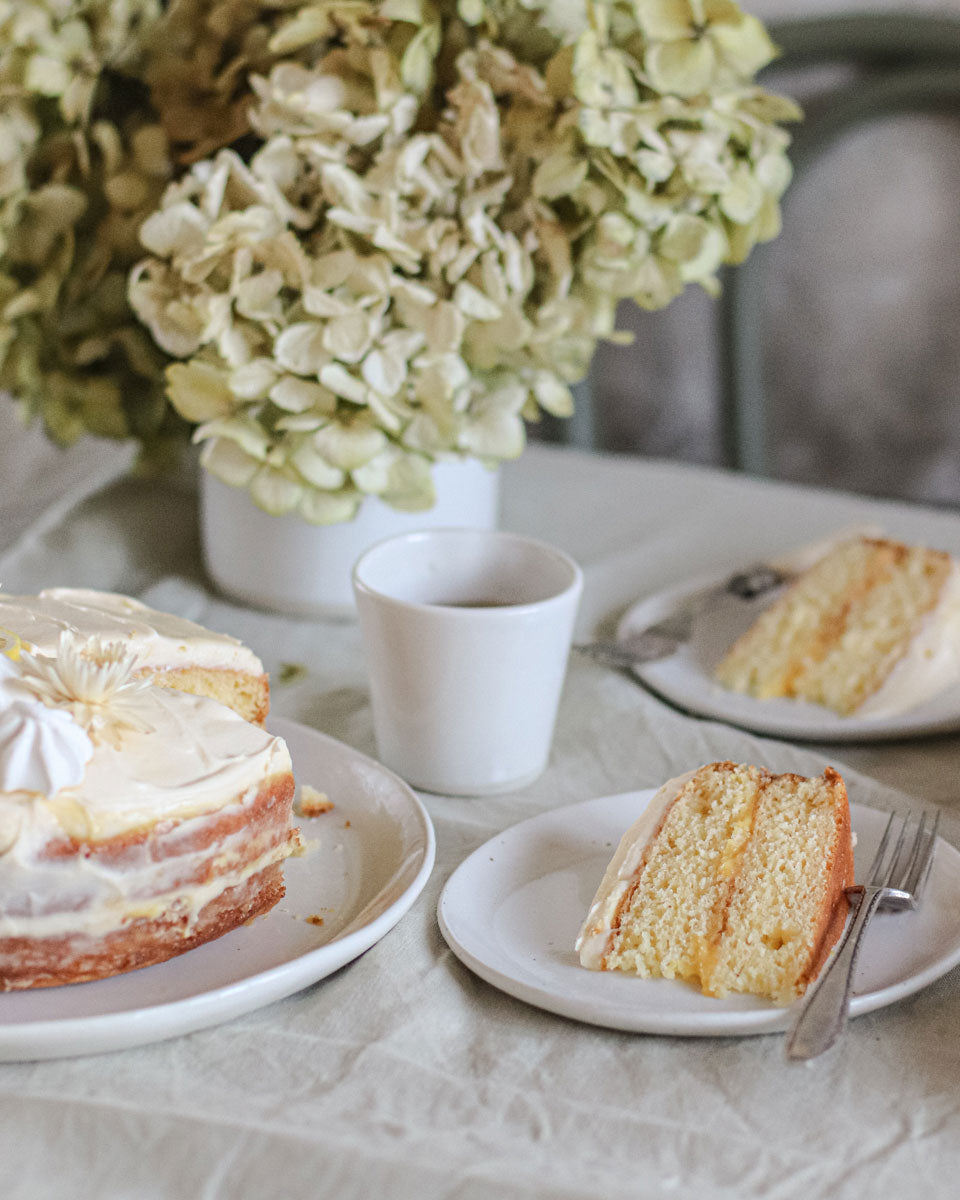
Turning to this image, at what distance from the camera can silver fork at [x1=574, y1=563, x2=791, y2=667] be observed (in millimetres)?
1083

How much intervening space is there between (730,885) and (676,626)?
17.4 inches

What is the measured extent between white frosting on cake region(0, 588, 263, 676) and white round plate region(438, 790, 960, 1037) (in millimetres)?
224

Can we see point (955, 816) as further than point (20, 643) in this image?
Yes

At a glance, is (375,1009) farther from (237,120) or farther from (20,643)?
(237,120)

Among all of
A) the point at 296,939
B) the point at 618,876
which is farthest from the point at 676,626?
the point at 296,939

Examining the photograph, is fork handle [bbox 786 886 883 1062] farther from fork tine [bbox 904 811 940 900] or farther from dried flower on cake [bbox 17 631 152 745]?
dried flower on cake [bbox 17 631 152 745]

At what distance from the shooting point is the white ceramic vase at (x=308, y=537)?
1138 mm

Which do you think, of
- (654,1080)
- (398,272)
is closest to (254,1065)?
(654,1080)

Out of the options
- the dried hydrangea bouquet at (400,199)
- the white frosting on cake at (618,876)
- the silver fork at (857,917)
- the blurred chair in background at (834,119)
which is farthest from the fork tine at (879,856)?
the blurred chair in background at (834,119)

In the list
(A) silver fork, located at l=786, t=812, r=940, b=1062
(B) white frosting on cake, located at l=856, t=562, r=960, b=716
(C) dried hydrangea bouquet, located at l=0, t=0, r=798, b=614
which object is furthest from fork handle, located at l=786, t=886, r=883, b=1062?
(C) dried hydrangea bouquet, located at l=0, t=0, r=798, b=614

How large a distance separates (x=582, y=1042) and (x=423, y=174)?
639 mm

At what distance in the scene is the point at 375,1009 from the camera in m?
0.66

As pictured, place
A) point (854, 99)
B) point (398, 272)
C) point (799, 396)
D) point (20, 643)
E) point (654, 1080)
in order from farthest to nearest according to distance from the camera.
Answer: point (799, 396) < point (854, 99) < point (398, 272) < point (20, 643) < point (654, 1080)

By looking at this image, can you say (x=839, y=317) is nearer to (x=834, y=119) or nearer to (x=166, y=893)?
(x=834, y=119)
